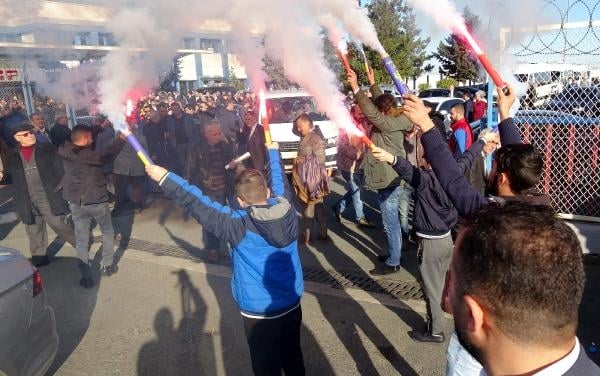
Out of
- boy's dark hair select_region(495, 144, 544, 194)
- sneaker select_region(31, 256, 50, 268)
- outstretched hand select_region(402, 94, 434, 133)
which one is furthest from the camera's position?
sneaker select_region(31, 256, 50, 268)

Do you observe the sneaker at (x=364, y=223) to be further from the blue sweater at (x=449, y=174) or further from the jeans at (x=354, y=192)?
the blue sweater at (x=449, y=174)

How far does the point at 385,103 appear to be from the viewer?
5.67 m

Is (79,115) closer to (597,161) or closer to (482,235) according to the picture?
(597,161)

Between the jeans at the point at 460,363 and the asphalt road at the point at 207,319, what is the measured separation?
195 centimetres

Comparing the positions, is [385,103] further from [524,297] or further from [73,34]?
[73,34]

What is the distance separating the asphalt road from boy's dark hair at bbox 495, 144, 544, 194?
1745 mm

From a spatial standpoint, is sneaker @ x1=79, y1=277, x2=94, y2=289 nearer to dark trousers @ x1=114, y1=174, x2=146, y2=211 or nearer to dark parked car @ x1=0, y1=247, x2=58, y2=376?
dark parked car @ x1=0, y1=247, x2=58, y2=376

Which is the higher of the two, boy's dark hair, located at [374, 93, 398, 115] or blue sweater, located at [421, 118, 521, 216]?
boy's dark hair, located at [374, 93, 398, 115]

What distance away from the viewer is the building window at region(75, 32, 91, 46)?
770 cm

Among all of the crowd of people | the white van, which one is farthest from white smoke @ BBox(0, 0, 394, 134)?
the white van

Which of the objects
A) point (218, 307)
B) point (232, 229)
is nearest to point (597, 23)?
point (232, 229)

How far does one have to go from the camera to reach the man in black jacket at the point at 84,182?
581 cm

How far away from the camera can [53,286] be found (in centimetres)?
603

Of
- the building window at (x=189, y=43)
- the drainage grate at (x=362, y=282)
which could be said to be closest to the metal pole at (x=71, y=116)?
the building window at (x=189, y=43)
